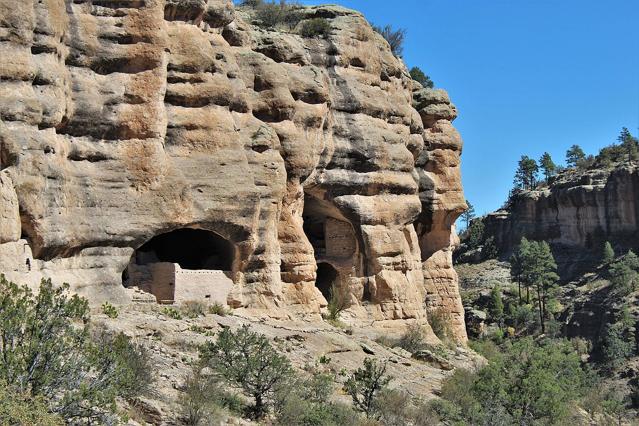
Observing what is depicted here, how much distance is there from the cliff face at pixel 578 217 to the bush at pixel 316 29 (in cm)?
4260

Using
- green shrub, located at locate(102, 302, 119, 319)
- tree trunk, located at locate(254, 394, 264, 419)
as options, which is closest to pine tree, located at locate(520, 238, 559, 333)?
green shrub, located at locate(102, 302, 119, 319)

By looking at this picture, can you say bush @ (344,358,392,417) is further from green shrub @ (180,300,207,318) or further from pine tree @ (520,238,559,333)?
pine tree @ (520,238,559,333)

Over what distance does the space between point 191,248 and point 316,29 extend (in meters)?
10.2

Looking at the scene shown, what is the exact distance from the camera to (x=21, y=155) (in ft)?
82.6

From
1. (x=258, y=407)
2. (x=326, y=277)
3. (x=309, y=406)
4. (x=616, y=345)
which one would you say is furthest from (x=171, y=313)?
(x=616, y=345)

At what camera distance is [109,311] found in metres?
26.2

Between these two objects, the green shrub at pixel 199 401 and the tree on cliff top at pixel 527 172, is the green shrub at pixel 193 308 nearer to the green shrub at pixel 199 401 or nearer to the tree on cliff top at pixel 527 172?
the green shrub at pixel 199 401

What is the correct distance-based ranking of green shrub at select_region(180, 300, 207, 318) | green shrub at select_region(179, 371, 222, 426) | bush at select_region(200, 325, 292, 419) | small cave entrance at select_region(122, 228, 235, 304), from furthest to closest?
small cave entrance at select_region(122, 228, 235, 304) < green shrub at select_region(180, 300, 207, 318) < bush at select_region(200, 325, 292, 419) < green shrub at select_region(179, 371, 222, 426)

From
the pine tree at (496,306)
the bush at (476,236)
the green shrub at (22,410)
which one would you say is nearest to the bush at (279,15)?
the green shrub at (22,410)

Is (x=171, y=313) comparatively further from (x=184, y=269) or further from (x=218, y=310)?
(x=184, y=269)

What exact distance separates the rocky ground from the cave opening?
331 centimetres

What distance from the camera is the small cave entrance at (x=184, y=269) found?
30078 millimetres

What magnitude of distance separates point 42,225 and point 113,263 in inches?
112

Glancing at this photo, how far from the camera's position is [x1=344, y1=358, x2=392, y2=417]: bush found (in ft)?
80.0
